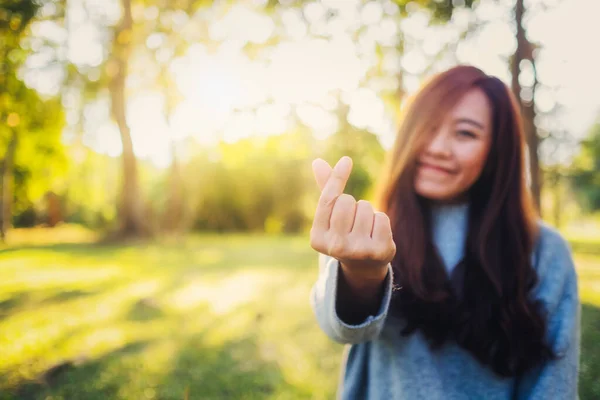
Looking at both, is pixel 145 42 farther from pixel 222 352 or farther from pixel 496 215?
pixel 496 215

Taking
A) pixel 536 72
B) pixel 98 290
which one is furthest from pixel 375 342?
pixel 98 290

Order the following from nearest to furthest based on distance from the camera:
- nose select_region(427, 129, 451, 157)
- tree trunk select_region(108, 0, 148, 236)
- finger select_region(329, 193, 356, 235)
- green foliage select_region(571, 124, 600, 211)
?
finger select_region(329, 193, 356, 235) < nose select_region(427, 129, 451, 157) < green foliage select_region(571, 124, 600, 211) < tree trunk select_region(108, 0, 148, 236)

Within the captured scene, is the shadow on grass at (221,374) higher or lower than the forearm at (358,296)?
lower

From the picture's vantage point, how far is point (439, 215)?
1.55 meters

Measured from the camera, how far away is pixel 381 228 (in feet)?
2.85

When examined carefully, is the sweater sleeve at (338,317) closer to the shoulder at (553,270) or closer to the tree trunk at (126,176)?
the shoulder at (553,270)

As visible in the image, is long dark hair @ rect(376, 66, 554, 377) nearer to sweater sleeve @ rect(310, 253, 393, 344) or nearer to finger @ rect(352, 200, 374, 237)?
sweater sleeve @ rect(310, 253, 393, 344)

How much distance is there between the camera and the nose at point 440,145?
54.3 inches

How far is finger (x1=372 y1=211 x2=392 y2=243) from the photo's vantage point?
865mm

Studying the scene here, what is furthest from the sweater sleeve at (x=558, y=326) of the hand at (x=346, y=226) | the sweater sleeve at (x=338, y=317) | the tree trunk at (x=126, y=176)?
the tree trunk at (x=126, y=176)

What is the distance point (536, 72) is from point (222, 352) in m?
4.48

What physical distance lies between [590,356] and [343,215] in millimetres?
3823

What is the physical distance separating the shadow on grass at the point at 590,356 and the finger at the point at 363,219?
2894 millimetres

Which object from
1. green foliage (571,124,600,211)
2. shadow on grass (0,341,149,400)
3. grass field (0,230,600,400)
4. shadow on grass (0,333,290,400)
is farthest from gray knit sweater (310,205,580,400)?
green foliage (571,124,600,211)
